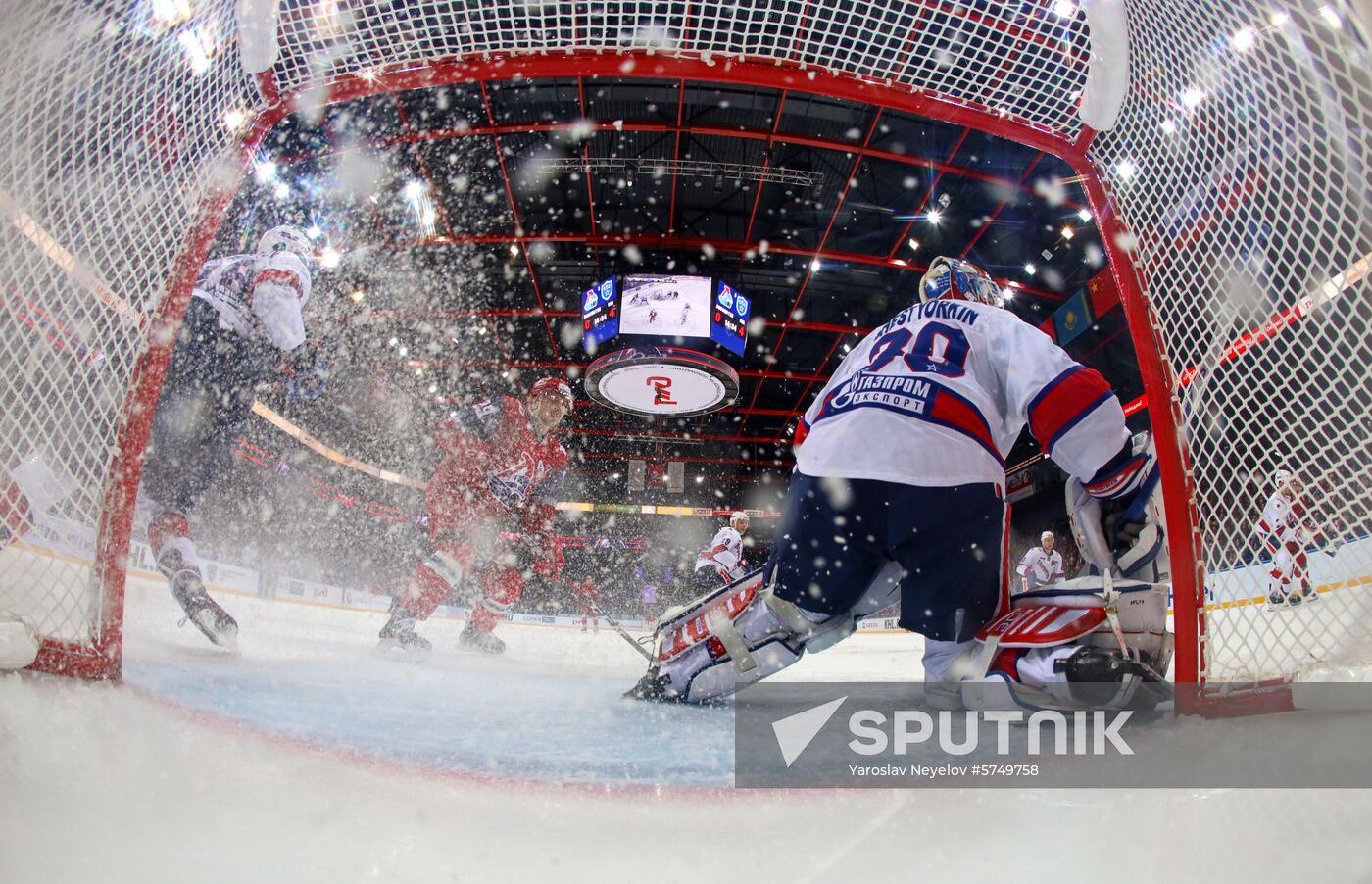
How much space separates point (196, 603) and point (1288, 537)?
2.67 m

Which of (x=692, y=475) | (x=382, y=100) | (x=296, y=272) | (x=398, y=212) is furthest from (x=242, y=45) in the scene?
(x=692, y=475)

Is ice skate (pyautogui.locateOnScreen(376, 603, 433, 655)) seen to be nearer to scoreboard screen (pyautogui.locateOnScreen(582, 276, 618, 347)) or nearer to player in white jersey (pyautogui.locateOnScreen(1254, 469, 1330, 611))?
player in white jersey (pyautogui.locateOnScreen(1254, 469, 1330, 611))

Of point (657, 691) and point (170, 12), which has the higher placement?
point (170, 12)

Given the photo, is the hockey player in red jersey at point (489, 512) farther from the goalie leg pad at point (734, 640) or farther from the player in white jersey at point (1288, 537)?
the player in white jersey at point (1288, 537)

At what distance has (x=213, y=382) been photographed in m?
2.03

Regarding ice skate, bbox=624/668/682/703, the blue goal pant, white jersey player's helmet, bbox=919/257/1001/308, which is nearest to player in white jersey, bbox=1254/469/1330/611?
the blue goal pant

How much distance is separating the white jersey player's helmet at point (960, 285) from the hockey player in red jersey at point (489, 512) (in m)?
1.63

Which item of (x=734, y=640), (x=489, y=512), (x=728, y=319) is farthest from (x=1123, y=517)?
(x=728, y=319)

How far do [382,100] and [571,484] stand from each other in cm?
1337

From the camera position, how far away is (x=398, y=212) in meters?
9.11

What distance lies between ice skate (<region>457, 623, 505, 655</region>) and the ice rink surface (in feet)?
6.38

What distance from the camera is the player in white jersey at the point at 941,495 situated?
1195 mm

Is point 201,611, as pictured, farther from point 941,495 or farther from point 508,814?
point 941,495

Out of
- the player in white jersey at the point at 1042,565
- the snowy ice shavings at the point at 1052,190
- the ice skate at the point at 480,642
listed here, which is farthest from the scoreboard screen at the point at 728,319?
the ice skate at the point at 480,642
